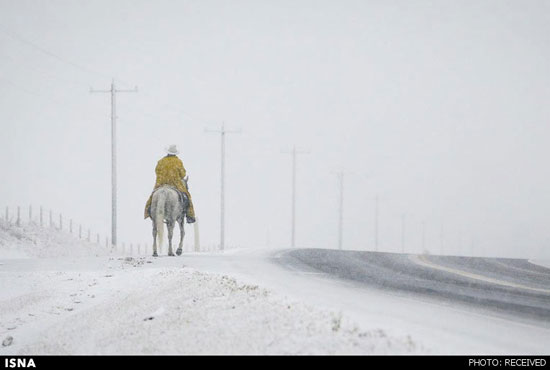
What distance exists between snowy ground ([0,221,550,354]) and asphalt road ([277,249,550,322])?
0.63 metres

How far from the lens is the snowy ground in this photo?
7480 mm

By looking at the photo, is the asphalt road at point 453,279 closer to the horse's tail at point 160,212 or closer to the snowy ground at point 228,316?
the snowy ground at point 228,316

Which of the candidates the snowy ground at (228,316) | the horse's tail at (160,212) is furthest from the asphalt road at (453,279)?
the horse's tail at (160,212)

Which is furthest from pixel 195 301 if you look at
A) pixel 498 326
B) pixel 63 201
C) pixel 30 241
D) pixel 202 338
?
pixel 63 201

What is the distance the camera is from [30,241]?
31.7 metres

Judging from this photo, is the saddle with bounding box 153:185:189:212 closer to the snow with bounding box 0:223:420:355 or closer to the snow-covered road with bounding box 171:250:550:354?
the snow with bounding box 0:223:420:355

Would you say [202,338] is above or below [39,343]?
above

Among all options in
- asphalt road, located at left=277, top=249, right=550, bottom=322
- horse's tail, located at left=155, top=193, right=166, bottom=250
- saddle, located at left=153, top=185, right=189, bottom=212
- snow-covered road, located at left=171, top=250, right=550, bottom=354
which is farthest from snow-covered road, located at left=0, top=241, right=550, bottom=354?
saddle, located at left=153, top=185, right=189, bottom=212

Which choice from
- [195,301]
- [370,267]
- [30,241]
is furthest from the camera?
[30,241]

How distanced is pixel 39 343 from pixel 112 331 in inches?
58.3

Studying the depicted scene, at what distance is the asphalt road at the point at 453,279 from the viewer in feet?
33.9

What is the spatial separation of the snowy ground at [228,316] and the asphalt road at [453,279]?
629 millimetres

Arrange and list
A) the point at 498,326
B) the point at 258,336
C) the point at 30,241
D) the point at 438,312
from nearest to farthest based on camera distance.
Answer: the point at 258,336 → the point at 498,326 → the point at 438,312 → the point at 30,241
